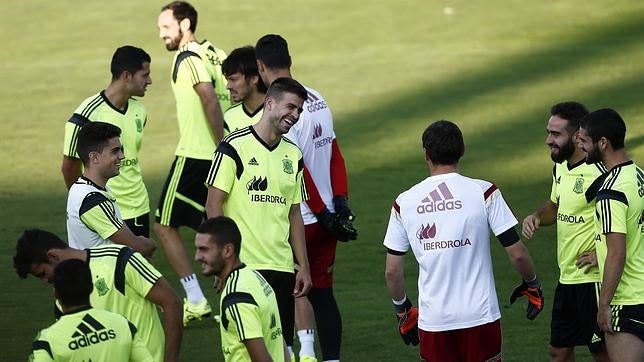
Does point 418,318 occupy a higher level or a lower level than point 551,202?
lower

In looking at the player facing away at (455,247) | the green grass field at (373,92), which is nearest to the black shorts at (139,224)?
Result: the green grass field at (373,92)

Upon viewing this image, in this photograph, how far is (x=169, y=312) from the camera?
21.6ft

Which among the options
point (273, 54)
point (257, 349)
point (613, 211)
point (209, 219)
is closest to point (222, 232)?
point (209, 219)

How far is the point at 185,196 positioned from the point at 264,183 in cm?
328

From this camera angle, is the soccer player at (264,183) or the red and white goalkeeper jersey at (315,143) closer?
the soccer player at (264,183)

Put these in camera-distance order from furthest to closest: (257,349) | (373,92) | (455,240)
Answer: (373,92)
(455,240)
(257,349)

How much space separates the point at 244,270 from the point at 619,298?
233 centimetres

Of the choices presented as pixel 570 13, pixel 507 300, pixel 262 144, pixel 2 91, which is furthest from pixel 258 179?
pixel 570 13

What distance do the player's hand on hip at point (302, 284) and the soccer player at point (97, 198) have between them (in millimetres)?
906

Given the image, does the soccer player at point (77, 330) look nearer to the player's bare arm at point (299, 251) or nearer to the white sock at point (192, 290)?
the player's bare arm at point (299, 251)

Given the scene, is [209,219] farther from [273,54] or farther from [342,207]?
[342,207]

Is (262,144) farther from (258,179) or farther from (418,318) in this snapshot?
(418,318)

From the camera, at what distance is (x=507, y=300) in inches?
424

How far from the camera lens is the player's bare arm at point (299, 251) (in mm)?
7660
